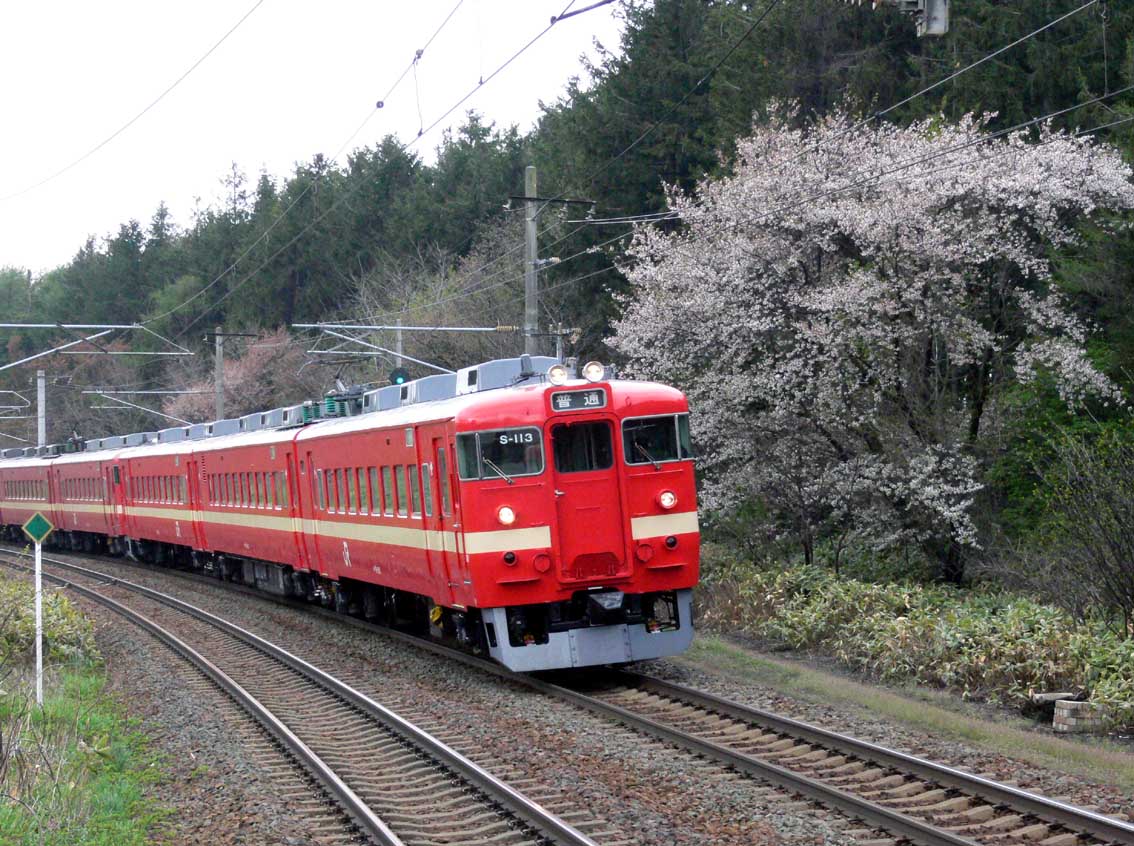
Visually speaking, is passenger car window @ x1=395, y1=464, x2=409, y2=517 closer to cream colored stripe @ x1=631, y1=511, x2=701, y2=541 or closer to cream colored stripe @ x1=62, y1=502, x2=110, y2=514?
cream colored stripe @ x1=631, y1=511, x2=701, y2=541

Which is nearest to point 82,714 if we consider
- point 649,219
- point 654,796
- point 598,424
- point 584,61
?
point 598,424

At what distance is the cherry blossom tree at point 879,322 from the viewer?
19.3 metres

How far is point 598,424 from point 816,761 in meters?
4.50

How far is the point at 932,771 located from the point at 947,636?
4.94 meters

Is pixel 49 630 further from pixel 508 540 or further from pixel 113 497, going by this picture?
pixel 113 497

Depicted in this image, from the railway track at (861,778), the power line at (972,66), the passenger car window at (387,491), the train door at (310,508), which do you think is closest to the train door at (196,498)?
the train door at (310,508)

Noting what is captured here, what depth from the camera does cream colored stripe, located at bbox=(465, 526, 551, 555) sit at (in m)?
12.5

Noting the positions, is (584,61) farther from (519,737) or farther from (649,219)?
(519,737)

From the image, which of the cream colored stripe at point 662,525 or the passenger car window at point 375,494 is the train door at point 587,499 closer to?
the cream colored stripe at point 662,525

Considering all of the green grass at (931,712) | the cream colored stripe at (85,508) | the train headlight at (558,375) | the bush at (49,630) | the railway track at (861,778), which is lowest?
the green grass at (931,712)

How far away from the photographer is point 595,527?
12852mm

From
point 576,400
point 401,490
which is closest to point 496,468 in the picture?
point 576,400

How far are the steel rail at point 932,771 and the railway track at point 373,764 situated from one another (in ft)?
7.05

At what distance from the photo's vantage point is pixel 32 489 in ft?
142
